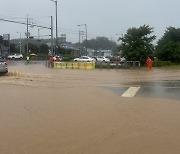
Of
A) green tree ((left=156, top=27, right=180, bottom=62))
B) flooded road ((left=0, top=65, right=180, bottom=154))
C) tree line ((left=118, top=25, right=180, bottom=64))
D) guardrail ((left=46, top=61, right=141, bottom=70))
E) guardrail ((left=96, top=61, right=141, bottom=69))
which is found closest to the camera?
flooded road ((left=0, top=65, right=180, bottom=154))

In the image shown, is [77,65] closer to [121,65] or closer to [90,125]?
[121,65]

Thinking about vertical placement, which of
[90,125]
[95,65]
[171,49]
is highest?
[171,49]

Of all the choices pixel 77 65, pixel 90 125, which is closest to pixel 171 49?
pixel 77 65

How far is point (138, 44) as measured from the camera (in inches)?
1932

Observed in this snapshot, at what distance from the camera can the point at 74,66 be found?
151 feet

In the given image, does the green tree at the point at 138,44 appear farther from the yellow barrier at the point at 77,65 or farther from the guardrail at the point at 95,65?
the yellow barrier at the point at 77,65

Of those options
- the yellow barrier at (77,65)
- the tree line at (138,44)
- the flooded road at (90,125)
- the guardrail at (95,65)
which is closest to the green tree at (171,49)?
the tree line at (138,44)

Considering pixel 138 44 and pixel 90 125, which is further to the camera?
pixel 138 44

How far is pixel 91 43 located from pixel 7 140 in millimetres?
155216

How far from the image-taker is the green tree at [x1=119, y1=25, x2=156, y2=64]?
48.5 meters

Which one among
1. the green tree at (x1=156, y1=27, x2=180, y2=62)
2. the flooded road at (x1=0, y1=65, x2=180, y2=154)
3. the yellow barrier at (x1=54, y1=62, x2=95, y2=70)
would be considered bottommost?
the flooded road at (x1=0, y1=65, x2=180, y2=154)

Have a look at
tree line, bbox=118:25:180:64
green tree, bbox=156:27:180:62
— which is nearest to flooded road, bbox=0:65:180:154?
tree line, bbox=118:25:180:64

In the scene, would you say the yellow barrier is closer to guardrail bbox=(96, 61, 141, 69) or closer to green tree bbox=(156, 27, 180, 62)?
guardrail bbox=(96, 61, 141, 69)

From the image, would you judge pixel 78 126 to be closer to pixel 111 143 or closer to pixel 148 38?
pixel 111 143
